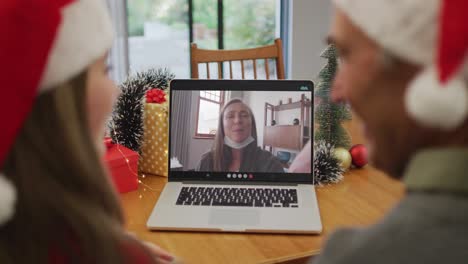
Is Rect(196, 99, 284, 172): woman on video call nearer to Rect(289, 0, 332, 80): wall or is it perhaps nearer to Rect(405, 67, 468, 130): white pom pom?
Rect(405, 67, 468, 130): white pom pom

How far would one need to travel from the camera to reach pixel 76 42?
0.69 meters

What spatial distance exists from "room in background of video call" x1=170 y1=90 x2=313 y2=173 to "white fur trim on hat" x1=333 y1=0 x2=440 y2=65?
2.60ft

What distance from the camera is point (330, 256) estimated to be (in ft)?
2.17

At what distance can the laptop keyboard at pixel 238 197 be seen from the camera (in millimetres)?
1295

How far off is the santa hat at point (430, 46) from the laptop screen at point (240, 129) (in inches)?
31.5

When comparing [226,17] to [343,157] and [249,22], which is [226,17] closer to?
[249,22]

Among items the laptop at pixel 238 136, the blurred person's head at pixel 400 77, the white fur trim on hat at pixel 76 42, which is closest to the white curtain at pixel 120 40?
the laptop at pixel 238 136

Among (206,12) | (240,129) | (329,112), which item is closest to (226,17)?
(206,12)

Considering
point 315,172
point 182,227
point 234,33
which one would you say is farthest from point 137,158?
point 234,33

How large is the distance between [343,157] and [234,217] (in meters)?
0.40

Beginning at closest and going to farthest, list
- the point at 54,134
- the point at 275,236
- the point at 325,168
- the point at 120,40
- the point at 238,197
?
the point at 54,134 → the point at 275,236 → the point at 238,197 → the point at 325,168 → the point at 120,40

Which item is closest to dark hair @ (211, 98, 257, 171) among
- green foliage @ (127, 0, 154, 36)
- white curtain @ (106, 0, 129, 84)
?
white curtain @ (106, 0, 129, 84)

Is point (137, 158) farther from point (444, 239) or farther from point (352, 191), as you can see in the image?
point (444, 239)

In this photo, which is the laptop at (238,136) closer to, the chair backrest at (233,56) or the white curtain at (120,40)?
the chair backrest at (233,56)
